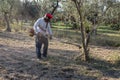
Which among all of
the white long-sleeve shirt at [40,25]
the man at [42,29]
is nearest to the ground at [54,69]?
the man at [42,29]

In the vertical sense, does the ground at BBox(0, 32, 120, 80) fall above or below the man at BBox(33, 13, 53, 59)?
below

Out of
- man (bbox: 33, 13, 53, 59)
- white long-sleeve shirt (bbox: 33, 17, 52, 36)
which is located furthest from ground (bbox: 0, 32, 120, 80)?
white long-sleeve shirt (bbox: 33, 17, 52, 36)

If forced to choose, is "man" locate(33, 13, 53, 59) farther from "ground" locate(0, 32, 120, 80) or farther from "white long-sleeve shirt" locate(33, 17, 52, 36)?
"ground" locate(0, 32, 120, 80)

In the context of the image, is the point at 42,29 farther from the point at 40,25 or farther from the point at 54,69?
the point at 54,69

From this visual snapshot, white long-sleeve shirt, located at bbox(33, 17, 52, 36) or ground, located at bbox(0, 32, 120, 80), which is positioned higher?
white long-sleeve shirt, located at bbox(33, 17, 52, 36)

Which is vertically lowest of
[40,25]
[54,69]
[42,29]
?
[54,69]

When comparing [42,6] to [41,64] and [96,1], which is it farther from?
[41,64]

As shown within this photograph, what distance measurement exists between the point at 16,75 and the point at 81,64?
2838mm

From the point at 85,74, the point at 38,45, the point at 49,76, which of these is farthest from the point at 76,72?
the point at 38,45

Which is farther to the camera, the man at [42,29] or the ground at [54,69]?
the man at [42,29]

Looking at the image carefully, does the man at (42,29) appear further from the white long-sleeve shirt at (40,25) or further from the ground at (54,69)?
the ground at (54,69)

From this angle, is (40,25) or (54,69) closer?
(54,69)

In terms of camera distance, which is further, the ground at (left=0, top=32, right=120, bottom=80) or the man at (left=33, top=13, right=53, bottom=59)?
the man at (left=33, top=13, right=53, bottom=59)

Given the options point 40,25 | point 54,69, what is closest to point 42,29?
point 40,25
